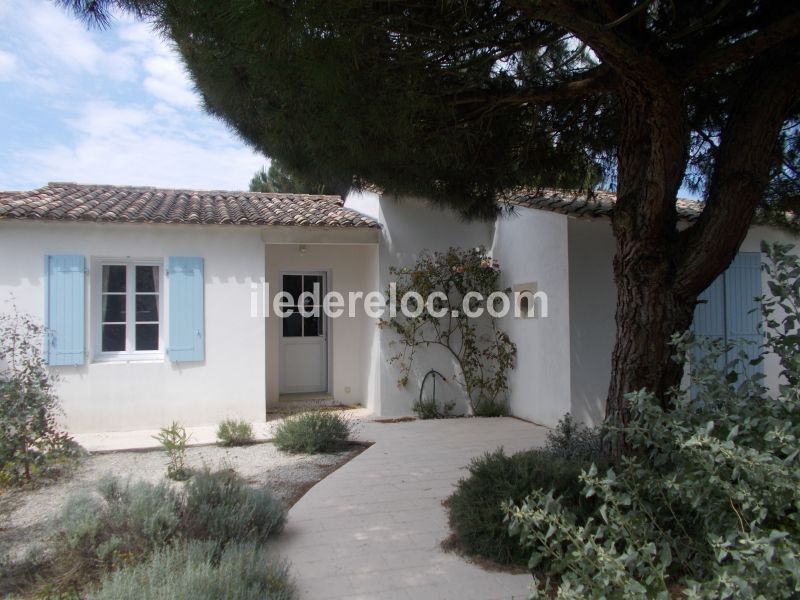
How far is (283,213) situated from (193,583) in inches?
296

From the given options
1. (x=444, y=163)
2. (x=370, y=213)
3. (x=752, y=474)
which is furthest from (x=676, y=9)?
(x=370, y=213)

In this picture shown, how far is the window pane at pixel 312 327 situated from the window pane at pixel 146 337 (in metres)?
2.97

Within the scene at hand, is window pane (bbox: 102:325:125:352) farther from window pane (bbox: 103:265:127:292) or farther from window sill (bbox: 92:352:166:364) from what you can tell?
window pane (bbox: 103:265:127:292)

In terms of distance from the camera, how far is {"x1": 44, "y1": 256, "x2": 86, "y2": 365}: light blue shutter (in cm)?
840

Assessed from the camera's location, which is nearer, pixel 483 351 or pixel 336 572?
pixel 336 572

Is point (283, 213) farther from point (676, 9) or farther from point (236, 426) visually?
point (676, 9)

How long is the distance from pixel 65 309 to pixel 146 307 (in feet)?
3.72

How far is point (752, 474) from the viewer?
2.28 meters

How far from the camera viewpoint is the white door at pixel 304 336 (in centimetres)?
1116

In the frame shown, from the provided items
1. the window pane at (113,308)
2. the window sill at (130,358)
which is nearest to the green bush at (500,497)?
the window sill at (130,358)

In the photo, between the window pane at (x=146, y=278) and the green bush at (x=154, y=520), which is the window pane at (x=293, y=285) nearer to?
the window pane at (x=146, y=278)

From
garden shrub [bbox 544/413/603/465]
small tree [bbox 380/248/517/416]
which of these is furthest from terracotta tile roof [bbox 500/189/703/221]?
garden shrub [bbox 544/413/603/465]

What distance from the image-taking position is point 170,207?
31.9 ft

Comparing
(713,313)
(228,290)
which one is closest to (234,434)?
(228,290)
